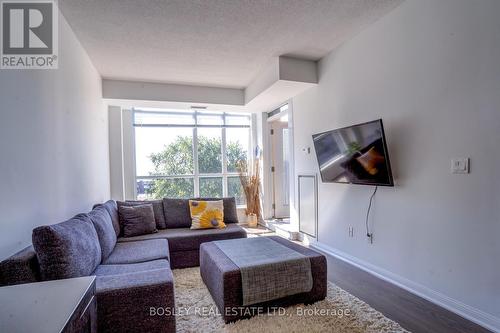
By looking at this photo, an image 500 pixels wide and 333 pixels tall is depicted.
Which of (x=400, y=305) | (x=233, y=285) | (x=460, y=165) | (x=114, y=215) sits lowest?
(x=400, y=305)

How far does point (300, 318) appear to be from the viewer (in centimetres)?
198

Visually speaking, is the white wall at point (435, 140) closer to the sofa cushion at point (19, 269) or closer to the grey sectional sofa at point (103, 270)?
the grey sectional sofa at point (103, 270)

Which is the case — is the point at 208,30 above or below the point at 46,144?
above

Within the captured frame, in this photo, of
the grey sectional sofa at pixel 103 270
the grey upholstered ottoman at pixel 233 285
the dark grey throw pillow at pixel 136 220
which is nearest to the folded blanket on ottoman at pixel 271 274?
the grey upholstered ottoman at pixel 233 285

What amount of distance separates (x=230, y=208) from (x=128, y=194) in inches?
88.6

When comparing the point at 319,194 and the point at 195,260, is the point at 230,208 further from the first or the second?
the point at 319,194

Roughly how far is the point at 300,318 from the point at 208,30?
284 centimetres

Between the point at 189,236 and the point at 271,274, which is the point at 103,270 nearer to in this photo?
the point at 189,236

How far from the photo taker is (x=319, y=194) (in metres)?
3.73

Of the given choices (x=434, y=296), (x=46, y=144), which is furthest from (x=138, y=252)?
(x=434, y=296)

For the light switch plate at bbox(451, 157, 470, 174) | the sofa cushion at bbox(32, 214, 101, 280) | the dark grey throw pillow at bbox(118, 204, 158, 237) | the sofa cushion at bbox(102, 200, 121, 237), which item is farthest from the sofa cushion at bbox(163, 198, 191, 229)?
the light switch plate at bbox(451, 157, 470, 174)

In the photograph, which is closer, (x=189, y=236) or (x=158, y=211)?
(x=189, y=236)

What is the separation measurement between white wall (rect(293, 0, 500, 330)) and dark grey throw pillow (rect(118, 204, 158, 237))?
8.27ft

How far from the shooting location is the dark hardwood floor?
1838 mm
